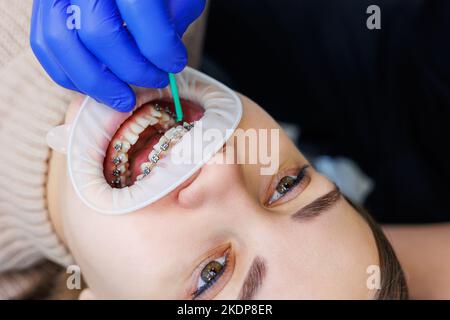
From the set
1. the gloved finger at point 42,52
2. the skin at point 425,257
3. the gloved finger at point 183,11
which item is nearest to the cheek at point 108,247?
the gloved finger at point 42,52

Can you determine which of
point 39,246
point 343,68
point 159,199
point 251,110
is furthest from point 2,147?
point 343,68

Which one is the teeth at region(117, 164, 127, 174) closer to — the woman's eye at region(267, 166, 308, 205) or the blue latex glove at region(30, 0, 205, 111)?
the blue latex glove at region(30, 0, 205, 111)

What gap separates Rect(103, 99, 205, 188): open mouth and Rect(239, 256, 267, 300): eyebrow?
246mm

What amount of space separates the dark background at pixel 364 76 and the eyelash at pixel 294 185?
0.69 metres

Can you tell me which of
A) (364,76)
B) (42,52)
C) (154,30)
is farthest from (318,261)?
(364,76)

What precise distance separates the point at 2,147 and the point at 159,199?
14.3 inches

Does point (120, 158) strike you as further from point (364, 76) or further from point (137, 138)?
point (364, 76)

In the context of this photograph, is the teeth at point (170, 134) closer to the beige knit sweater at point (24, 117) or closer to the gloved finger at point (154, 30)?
the gloved finger at point (154, 30)

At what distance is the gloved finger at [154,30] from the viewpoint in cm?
95

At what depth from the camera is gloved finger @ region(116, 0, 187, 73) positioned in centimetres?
95

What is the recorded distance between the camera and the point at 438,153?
1.70 meters

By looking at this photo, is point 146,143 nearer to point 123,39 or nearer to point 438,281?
point 123,39

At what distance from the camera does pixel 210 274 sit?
3.30 feet

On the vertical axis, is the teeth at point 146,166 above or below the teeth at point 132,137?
below
